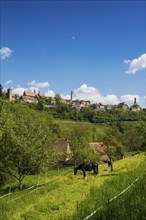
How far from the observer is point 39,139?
38.5m

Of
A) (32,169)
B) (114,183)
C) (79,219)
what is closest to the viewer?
(79,219)

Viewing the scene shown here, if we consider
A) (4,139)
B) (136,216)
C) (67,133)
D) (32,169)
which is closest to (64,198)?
(136,216)

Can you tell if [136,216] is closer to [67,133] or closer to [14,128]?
[14,128]

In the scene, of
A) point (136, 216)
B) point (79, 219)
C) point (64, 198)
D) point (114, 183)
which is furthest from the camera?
point (114, 183)

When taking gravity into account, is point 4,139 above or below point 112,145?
above

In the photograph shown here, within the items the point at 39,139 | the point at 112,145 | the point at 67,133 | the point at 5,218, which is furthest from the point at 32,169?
the point at 67,133

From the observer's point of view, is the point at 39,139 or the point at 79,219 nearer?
the point at 79,219

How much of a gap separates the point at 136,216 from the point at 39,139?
2643 centimetres

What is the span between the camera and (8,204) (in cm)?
2067

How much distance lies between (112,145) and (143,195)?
69.2m

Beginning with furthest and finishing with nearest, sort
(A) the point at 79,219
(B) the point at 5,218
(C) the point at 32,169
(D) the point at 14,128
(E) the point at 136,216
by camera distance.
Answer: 1. (D) the point at 14,128
2. (C) the point at 32,169
3. (B) the point at 5,218
4. (A) the point at 79,219
5. (E) the point at 136,216

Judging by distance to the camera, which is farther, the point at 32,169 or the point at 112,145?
the point at 112,145

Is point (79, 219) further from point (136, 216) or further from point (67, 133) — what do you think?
point (67, 133)

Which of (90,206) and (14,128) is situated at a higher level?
(14,128)
